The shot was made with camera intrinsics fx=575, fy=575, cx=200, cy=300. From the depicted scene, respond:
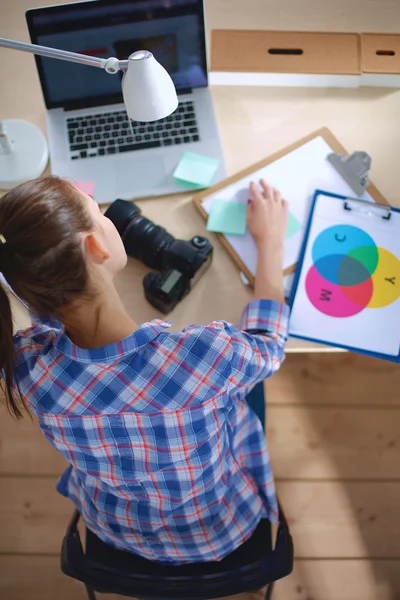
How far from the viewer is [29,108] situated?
1235mm

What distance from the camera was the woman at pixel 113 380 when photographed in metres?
0.73

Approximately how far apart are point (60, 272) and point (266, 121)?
0.67 meters

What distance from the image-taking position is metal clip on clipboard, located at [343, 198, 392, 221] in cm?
109

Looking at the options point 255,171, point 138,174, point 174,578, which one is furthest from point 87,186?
point 174,578

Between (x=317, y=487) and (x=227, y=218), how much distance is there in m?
0.68

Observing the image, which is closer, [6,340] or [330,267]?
[6,340]

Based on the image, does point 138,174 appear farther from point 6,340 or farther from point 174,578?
point 174,578

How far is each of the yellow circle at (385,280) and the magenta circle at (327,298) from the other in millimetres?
35

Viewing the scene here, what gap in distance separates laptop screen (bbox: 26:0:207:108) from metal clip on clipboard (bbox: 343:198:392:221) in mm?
401

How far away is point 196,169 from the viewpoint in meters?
1.14

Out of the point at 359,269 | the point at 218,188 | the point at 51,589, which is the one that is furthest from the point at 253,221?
the point at 51,589

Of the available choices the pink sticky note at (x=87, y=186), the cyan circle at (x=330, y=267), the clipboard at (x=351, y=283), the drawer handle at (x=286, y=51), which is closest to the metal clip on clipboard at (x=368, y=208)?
the clipboard at (x=351, y=283)

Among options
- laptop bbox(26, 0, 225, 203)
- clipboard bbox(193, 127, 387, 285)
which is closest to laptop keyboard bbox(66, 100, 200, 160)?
laptop bbox(26, 0, 225, 203)

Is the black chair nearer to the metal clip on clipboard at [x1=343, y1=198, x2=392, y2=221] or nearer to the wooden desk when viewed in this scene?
the wooden desk
